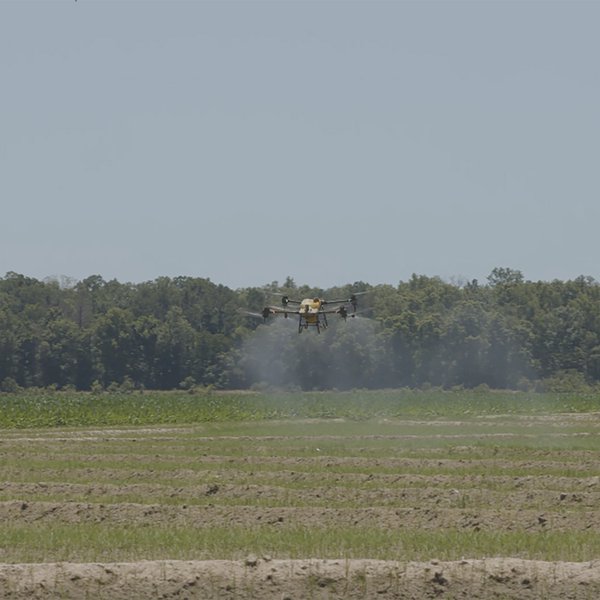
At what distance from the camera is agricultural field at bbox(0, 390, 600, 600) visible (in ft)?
68.8

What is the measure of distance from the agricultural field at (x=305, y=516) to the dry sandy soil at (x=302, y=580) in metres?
0.02

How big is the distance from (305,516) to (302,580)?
7.46 metres

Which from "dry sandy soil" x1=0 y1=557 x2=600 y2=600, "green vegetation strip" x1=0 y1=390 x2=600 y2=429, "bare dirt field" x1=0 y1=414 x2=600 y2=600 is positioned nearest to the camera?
"dry sandy soil" x1=0 y1=557 x2=600 y2=600

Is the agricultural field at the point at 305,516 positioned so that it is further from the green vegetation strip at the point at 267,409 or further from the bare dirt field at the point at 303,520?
the green vegetation strip at the point at 267,409

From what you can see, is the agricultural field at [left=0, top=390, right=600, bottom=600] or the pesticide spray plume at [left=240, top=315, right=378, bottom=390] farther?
the pesticide spray plume at [left=240, top=315, right=378, bottom=390]

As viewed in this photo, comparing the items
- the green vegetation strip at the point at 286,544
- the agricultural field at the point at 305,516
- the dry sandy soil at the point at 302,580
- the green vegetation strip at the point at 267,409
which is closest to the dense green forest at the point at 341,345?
the green vegetation strip at the point at 267,409

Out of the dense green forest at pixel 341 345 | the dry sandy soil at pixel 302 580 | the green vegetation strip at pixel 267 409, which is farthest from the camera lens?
the dense green forest at pixel 341 345

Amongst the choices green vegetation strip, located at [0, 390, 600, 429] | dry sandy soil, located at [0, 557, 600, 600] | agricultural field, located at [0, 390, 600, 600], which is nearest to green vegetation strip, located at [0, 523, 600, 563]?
agricultural field, located at [0, 390, 600, 600]

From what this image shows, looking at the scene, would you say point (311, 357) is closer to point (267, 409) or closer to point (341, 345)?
point (341, 345)

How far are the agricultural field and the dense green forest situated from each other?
6731cm

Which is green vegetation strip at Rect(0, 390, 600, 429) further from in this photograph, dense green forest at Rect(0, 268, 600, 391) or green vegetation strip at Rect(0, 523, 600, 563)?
green vegetation strip at Rect(0, 523, 600, 563)

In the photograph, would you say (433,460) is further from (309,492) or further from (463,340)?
(463,340)

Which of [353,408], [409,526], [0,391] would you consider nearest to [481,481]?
[409,526]

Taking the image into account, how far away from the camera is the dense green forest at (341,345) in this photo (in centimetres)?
12694
